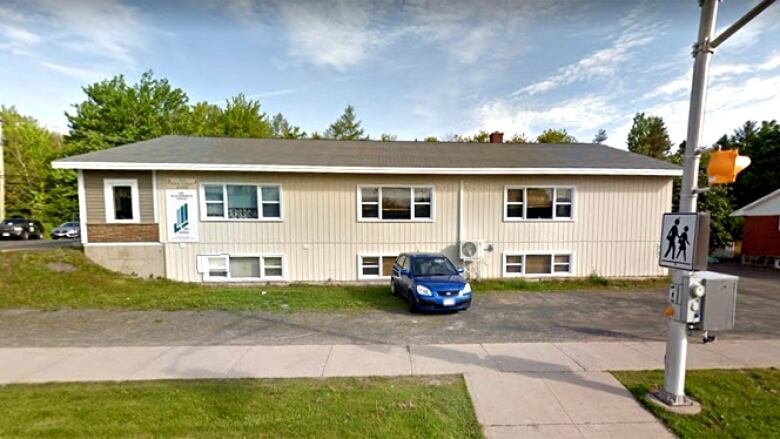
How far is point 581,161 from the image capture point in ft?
41.0

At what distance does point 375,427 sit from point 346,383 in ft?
3.69

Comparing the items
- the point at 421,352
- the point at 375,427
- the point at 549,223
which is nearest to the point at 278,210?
the point at 421,352

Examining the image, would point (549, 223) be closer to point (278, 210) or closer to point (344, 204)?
point (344, 204)

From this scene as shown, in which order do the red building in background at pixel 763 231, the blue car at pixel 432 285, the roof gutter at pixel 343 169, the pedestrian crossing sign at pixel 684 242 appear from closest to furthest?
the pedestrian crossing sign at pixel 684 242, the blue car at pixel 432 285, the roof gutter at pixel 343 169, the red building in background at pixel 763 231

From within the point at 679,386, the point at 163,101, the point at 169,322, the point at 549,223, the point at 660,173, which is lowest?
the point at 169,322

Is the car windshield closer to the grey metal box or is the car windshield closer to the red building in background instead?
the grey metal box

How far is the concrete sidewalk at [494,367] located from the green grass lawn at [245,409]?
294 mm

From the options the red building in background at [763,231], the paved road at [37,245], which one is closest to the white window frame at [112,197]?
the paved road at [37,245]

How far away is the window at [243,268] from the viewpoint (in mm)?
11280

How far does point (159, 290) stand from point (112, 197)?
12.8 feet

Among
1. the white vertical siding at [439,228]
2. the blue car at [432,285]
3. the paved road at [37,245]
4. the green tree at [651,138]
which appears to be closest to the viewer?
the blue car at [432,285]

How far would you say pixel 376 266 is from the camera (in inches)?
460

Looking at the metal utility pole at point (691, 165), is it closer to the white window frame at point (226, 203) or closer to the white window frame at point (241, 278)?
the white window frame at point (241, 278)

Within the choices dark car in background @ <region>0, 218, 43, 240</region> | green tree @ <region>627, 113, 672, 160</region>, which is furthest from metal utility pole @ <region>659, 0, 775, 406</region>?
green tree @ <region>627, 113, 672, 160</region>
